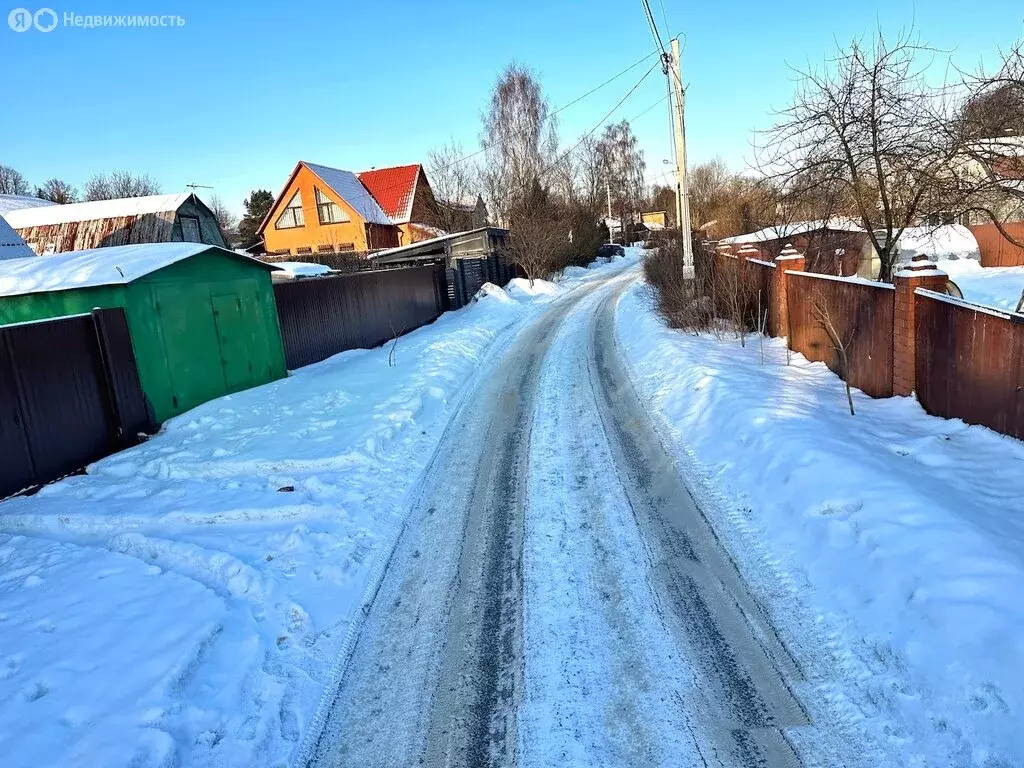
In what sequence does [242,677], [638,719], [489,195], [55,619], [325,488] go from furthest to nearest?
1. [489,195]
2. [325,488]
3. [55,619]
4. [242,677]
5. [638,719]

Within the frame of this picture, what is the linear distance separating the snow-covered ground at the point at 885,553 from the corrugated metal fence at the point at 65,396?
7.11 m

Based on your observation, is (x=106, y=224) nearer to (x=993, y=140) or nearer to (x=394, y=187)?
(x=394, y=187)

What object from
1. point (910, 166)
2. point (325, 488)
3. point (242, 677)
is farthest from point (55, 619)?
point (910, 166)

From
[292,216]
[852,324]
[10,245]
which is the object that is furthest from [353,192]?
[852,324]

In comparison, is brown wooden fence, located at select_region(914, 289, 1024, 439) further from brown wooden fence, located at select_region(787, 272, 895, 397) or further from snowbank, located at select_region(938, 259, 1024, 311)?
snowbank, located at select_region(938, 259, 1024, 311)

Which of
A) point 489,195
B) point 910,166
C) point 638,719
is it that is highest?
point 489,195

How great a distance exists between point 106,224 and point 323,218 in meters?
14.0

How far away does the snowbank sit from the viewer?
49.0 ft

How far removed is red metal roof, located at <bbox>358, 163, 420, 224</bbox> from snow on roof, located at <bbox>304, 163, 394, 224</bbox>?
0.52 meters

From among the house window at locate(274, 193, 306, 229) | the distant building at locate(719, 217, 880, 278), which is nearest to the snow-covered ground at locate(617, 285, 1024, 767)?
the distant building at locate(719, 217, 880, 278)

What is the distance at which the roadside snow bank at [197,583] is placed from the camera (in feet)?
10.8

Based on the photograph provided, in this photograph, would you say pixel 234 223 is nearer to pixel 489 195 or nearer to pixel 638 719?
pixel 489 195

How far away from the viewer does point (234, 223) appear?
90.9 metres

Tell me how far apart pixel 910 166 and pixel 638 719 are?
994cm
